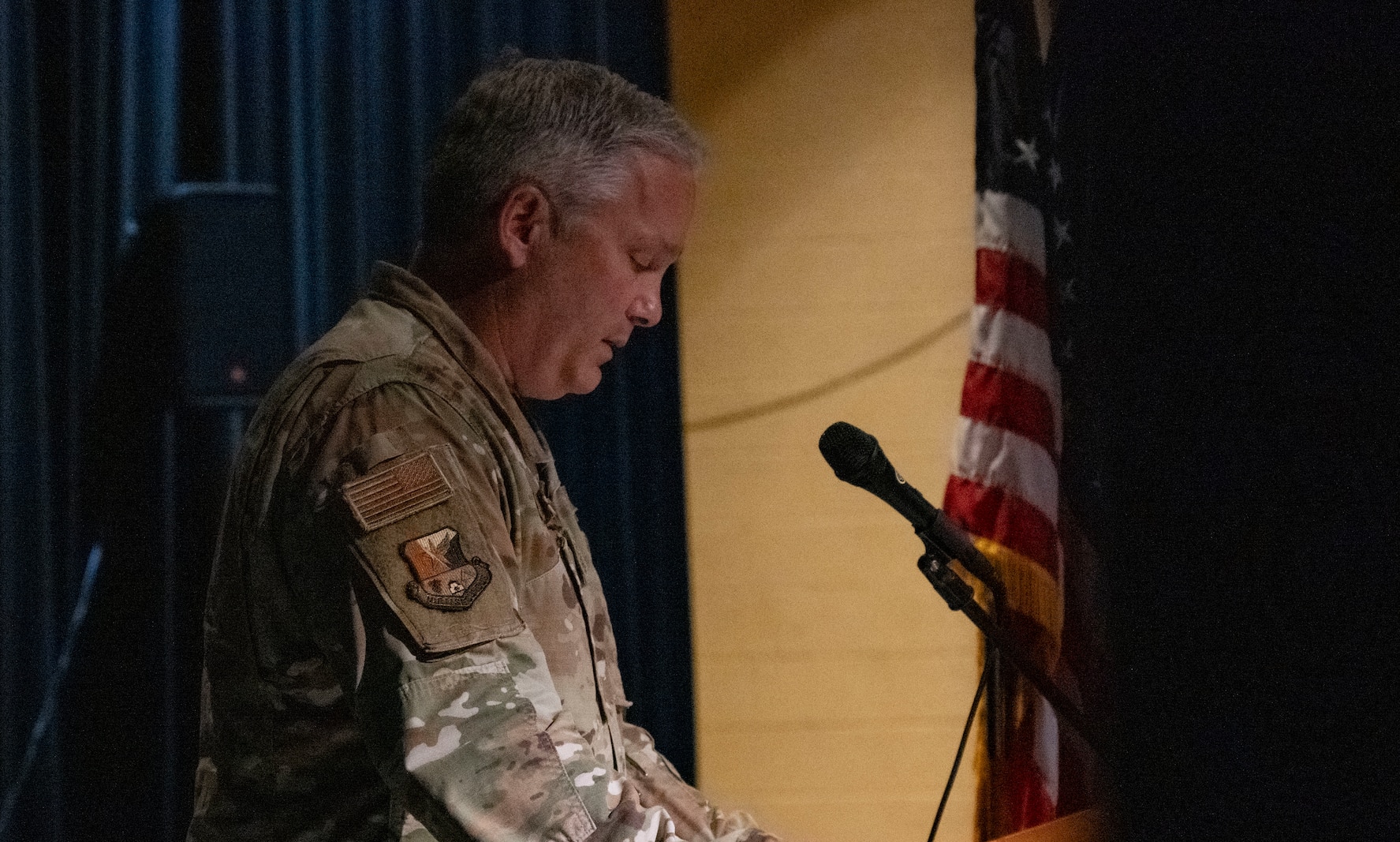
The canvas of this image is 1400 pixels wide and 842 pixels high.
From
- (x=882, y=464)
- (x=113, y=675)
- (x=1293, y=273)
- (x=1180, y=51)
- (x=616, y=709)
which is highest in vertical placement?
(x=1180, y=51)

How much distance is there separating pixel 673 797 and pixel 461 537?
1.79 ft

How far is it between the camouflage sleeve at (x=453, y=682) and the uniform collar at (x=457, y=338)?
0.67 feet

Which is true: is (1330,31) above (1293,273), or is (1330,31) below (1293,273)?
above

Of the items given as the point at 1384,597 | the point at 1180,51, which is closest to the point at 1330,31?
the point at 1180,51

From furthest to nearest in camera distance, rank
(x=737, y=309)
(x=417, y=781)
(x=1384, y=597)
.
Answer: (x=737, y=309) → (x=1384, y=597) → (x=417, y=781)

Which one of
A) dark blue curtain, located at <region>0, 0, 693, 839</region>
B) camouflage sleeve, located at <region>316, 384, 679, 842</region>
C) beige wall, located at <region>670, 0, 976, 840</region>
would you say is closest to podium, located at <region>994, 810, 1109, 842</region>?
camouflage sleeve, located at <region>316, 384, 679, 842</region>

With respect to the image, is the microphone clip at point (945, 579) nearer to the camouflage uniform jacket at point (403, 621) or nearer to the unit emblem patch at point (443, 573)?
the camouflage uniform jacket at point (403, 621)

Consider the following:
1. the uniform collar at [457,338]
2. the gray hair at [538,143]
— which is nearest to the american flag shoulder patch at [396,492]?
the uniform collar at [457,338]

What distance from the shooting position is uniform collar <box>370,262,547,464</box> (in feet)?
4.06

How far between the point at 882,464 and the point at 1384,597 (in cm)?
41

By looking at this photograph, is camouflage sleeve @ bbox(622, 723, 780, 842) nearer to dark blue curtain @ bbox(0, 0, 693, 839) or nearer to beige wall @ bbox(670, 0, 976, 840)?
dark blue curtain @ bbox(0, 0, 693, 839)

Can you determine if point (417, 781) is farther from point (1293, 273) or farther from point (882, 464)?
point (1293, 273)

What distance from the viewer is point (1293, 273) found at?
1.08 metres

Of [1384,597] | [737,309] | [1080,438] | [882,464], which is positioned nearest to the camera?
[1384,597]
